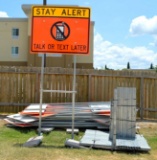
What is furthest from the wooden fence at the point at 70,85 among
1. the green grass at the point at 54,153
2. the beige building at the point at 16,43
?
the beige building at the point at 16,43

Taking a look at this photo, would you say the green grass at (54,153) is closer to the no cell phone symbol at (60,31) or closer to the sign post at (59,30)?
the sign post at (59,30)

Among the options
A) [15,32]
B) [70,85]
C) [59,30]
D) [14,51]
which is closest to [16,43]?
[14,51]

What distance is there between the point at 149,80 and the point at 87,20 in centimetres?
602

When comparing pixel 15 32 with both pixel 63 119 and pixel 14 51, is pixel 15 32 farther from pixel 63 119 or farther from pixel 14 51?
pixel 63 119

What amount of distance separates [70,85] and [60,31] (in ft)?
16.9

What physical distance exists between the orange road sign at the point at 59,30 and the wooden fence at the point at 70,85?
4794 mm

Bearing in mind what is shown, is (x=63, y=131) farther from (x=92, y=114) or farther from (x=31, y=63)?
(x=31, y=63)

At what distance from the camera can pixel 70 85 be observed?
47.0 feet

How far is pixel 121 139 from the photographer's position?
358 inches

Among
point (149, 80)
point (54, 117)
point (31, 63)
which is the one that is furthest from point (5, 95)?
point (31, 63)

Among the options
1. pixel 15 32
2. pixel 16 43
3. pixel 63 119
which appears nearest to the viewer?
pixel 63 119

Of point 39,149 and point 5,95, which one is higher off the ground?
point 5,95

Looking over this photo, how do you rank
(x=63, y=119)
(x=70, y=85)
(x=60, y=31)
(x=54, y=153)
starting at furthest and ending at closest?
1. (x=70, y=85)
2. (x=63, y=119)
3. (x=60, y=31)
4. (x=54, y=153)

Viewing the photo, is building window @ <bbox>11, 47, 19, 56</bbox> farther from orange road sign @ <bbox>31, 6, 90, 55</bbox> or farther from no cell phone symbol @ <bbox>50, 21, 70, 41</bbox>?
no cell phone symbol @ <bbox>50, 21, 70, 41</bbox>
